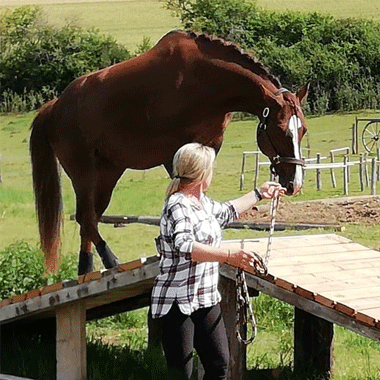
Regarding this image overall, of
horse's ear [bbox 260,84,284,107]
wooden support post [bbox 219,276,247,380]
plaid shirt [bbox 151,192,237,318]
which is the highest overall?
horse's ear [bbox 260,84,284,107]

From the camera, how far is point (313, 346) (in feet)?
14.7

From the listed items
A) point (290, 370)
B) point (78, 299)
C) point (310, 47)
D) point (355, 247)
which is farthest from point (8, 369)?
point (310, 47)

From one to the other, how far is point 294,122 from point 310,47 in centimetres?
205

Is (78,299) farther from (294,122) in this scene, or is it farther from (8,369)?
(294,122)

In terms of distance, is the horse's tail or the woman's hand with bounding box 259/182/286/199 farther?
the horse's tail

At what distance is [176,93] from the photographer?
14.3 feet

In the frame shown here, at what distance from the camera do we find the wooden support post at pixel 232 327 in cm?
380

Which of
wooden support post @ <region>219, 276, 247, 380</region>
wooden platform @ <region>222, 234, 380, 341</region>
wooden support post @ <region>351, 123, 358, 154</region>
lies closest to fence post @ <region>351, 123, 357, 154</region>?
wooden support post @ <region>351, 123, 358, 154</region>

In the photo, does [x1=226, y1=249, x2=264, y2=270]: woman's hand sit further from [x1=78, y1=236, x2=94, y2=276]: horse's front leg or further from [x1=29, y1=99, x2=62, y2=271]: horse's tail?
[x1=29, y1=99, x2=62, y2=271]: horse's tail

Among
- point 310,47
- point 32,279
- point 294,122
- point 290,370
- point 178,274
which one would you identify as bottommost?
point 290,370

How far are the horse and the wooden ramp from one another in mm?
355

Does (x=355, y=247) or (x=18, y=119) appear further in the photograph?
(x=18, y=119)

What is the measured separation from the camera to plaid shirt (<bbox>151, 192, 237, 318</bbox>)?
3234 millimetres

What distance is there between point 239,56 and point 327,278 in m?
1.08
